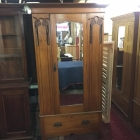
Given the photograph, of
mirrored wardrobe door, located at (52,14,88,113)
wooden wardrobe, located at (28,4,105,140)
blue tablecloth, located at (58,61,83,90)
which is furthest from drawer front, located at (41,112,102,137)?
blue tablecloth, located at (58,61,83,90)

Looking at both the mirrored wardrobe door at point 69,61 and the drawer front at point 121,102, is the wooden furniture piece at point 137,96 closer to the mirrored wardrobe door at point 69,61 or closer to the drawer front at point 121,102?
the drawer front at point 121,102

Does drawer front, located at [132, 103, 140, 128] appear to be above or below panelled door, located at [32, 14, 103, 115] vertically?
below

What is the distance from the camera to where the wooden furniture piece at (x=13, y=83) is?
2.00 m

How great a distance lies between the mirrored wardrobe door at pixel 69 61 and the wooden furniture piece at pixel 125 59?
0.93 meters

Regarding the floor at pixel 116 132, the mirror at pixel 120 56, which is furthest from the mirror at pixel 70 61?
the mirror at pixel 120 56

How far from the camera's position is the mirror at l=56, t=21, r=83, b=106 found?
1861 millimetres

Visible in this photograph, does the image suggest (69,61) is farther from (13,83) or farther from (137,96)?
(137,96)

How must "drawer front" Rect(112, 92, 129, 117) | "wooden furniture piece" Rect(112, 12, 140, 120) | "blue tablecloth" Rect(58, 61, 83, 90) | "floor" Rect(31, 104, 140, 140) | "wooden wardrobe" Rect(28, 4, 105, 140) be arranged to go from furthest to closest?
"drawer front" Rect(112, 92, 129, 117) → "wooden furniture piece" Rect(112, 12, 140, 120) → "floor" Rect(31, 104, 140, 140) → "blue tablecloth" Rect(58, 61, 83, 90) → "wooden wardrobe" Rect(28, 4, 105, 140)

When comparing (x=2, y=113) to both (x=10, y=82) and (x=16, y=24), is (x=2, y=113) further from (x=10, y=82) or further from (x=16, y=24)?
(x=16, y=24)

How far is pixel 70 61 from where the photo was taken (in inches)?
78.5

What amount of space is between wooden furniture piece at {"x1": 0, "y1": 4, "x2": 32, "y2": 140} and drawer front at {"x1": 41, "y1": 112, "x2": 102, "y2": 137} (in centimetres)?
30

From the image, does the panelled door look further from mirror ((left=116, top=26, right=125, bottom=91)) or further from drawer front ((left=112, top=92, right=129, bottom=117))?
mirror ((left=116, top=26, right=125, bottom=91))

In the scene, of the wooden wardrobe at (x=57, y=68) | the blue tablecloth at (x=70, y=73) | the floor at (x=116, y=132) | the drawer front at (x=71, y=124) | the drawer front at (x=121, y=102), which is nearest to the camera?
the wooden wardrobe at (x=57, y=68)

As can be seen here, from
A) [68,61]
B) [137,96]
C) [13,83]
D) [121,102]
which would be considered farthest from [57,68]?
[121,102]
